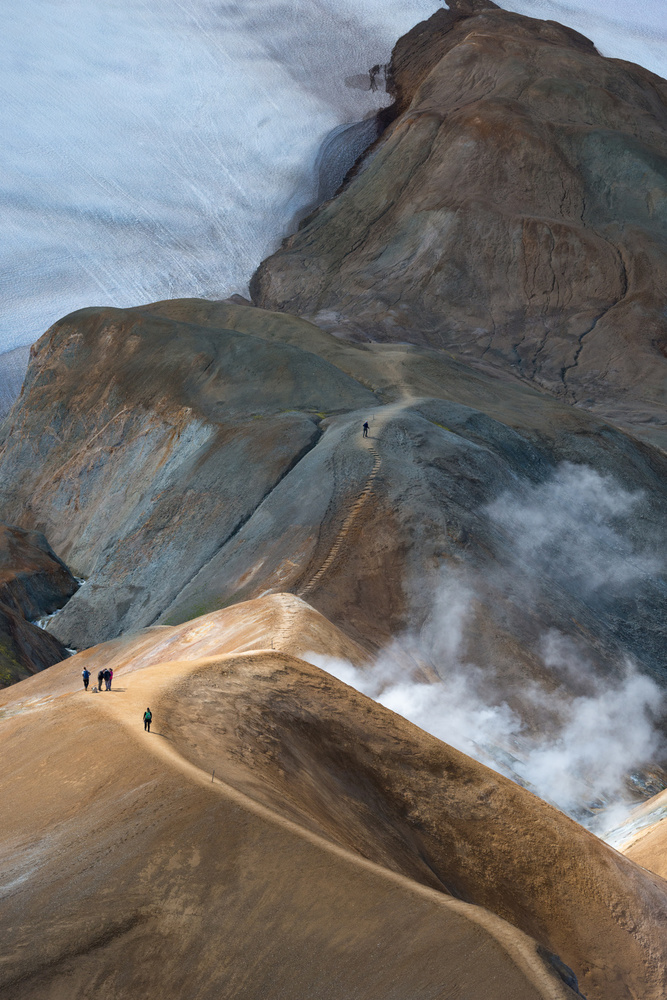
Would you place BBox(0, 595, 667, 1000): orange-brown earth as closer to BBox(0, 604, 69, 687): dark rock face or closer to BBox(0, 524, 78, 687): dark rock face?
BBox(0, 604, 69, 687): dark rock face

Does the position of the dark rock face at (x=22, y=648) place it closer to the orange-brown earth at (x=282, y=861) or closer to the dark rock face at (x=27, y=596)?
the dark rock face at (x=27, y=596)

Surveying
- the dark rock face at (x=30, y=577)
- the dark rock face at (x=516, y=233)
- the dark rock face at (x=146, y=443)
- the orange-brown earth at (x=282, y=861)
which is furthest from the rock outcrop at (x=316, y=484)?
the dark rock face at (x=516, y=233)

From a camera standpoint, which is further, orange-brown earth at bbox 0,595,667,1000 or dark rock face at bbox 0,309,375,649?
dark rock face at bbox 0,309,375,649

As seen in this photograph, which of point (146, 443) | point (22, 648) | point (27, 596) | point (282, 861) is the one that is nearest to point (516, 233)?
point (146, 443)

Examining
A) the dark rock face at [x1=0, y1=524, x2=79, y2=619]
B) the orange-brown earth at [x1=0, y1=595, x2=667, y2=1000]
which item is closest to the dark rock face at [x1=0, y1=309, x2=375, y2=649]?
the dark rock face at [x1=0, y1=524, x2=79, y2=619]

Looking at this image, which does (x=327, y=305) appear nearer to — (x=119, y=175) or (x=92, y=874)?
(x=119, y=175)

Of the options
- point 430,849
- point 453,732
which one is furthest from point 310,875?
point 453,732
